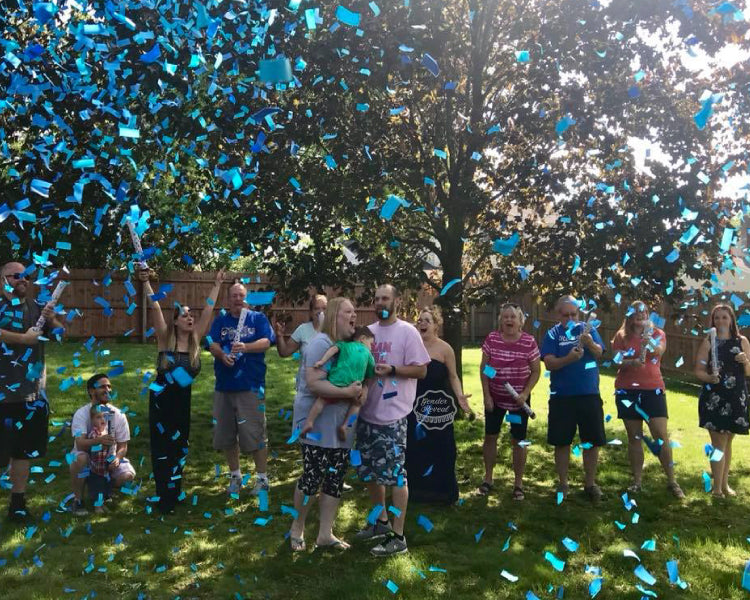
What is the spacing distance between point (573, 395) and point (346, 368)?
7.35 ft

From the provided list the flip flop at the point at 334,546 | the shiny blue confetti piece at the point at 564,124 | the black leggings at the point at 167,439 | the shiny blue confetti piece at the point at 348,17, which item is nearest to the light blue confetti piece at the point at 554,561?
the flip flop at the point at 334,546

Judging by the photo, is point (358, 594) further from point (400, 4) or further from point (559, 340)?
point (400, 4)

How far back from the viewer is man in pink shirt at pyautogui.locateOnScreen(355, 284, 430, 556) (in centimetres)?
471

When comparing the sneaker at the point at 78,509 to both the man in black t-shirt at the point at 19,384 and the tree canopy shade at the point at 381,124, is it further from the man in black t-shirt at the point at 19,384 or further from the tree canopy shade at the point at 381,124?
the tree canopy shade at the point at 381,124

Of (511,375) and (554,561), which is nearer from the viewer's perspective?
(554,561)

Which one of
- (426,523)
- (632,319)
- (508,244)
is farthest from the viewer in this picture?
(508,244)

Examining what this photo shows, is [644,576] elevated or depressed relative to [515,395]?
depressed

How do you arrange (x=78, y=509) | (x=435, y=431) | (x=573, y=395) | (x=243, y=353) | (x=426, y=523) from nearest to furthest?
(x=426, y=523) → (x=78, y=509) → (x=435, y=431) → (x=243, y=353) → (x=573, y=395)

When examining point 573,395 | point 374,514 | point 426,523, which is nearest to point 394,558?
point 374,514

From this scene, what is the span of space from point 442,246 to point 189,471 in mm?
3887

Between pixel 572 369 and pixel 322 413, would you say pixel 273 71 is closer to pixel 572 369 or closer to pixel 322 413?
pixel 322 413

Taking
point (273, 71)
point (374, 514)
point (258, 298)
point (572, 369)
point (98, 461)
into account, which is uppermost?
point (273, 71)

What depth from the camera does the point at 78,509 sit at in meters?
5.41

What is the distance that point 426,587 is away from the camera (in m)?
4.08
